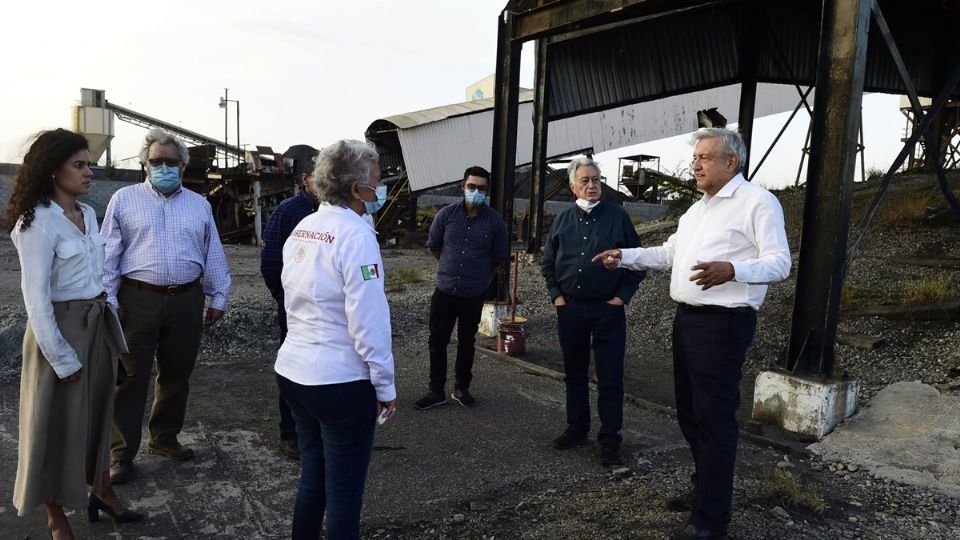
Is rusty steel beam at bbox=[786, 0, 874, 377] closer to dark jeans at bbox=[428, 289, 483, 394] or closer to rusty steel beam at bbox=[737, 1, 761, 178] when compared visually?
dark jeans at bbox=[428, 289, 483, 394]

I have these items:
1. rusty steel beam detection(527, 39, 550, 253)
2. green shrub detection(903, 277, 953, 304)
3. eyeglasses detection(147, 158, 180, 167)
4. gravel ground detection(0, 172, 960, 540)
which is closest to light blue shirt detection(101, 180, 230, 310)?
eyeglasses detection(147, 158, 180, 167)

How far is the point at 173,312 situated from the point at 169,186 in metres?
0.78

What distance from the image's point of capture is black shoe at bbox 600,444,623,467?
432 centimetres

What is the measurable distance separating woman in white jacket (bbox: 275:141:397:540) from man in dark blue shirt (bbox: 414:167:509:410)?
273 centimetres

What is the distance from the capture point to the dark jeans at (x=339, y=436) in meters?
2.51

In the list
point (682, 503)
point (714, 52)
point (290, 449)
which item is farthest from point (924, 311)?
point (290, 449)

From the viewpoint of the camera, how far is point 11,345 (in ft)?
20.5

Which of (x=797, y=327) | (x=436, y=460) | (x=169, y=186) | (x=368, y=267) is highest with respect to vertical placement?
(x=169, y=186)

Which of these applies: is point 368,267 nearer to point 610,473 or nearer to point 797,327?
Answer: point 610,473

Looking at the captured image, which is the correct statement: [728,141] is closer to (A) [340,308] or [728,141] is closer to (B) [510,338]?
(A) [340,308]

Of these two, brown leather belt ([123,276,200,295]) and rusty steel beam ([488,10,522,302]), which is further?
rusty steel beam ([488,10,522,302])

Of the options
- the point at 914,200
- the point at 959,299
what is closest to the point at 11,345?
the point at 959,299

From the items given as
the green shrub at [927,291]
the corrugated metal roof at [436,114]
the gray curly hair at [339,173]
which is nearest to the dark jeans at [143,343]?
the gray curly hair at [339,173]

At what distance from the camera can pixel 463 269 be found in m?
5.34
